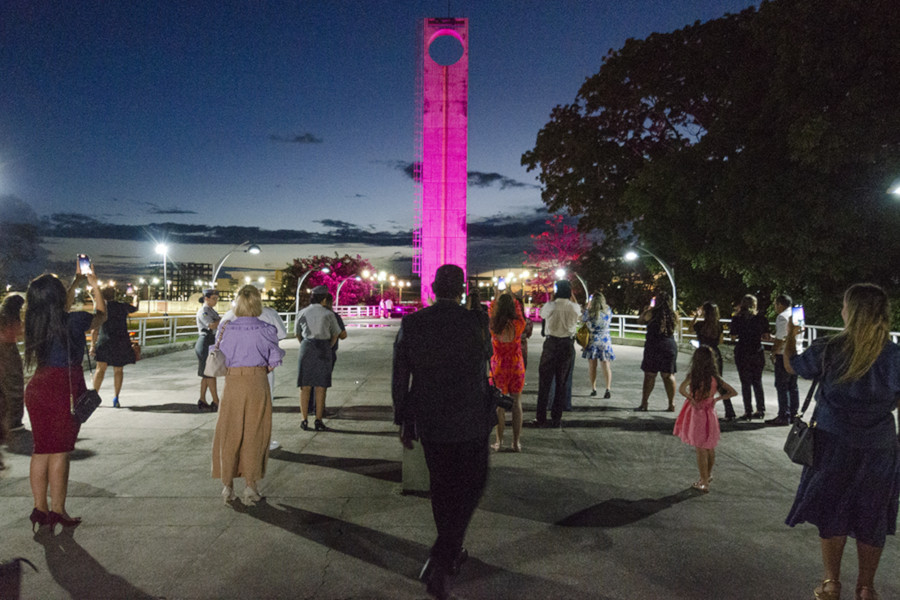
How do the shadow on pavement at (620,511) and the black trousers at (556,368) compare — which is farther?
the black trousers at (556,368)

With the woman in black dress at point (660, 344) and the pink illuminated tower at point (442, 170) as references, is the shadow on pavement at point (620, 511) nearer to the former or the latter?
the woman in black dress at point (660, 344)

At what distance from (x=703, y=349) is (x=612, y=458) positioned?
150 centimetres

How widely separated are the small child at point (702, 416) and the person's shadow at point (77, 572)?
4206 mm

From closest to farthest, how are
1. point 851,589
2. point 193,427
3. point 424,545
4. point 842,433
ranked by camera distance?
point 842,433 → point 851,589 → point 424,545 → point 193,427

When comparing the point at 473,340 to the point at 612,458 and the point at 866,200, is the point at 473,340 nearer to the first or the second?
the point at 612,458

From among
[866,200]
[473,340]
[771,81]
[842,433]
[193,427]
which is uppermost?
[771,81]

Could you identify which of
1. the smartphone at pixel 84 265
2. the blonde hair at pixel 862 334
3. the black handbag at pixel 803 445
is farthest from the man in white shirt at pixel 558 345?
the smartphone at pixel 84 265

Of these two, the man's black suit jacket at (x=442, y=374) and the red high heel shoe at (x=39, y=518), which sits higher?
the man's black suit jacket at (x=442, y=374)

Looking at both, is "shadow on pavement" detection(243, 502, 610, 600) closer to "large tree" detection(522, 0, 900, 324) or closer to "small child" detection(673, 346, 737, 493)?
"small child" detection(673, 346, 737, 493)

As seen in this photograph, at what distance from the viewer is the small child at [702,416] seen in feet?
17.0

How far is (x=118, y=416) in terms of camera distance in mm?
8227

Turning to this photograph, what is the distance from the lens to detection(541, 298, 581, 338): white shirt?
7.54 metres

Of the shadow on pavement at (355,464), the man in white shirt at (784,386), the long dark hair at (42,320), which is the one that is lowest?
the shadow on pavement at (355,464)

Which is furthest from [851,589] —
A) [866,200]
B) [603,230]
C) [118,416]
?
[603,230]
